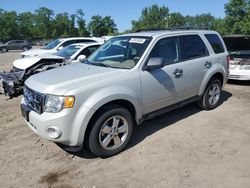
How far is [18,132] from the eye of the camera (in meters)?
4.98

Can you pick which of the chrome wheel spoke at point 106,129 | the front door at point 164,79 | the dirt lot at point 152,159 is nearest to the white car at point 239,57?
the dirt lot at point 152,159

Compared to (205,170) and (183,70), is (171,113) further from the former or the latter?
(205,170)

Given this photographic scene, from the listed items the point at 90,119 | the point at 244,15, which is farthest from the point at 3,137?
the point at 244,15

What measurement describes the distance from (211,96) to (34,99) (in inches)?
156

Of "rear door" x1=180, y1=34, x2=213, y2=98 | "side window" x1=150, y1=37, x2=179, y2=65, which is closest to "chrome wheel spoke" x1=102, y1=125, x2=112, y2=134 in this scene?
"side window" x1=150, y1=37, x2=179, y2=65

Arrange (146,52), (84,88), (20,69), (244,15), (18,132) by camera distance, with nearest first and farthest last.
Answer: (84,88), (146,52), (18,132), (20,69), (244,15)

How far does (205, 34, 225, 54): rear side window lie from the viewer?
5.70 meters

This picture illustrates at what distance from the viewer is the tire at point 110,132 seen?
374 centimetres

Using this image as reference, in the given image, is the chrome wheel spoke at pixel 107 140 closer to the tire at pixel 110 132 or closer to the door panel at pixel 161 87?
the tire at pixel 110 132

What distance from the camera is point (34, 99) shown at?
3760 millimetres

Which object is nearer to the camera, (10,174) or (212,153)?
(10,174)

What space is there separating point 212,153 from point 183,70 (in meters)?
1.62

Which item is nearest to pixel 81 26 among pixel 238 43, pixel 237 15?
pixel 237 15

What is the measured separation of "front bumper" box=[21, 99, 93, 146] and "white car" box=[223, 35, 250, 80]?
6212 millimetres
